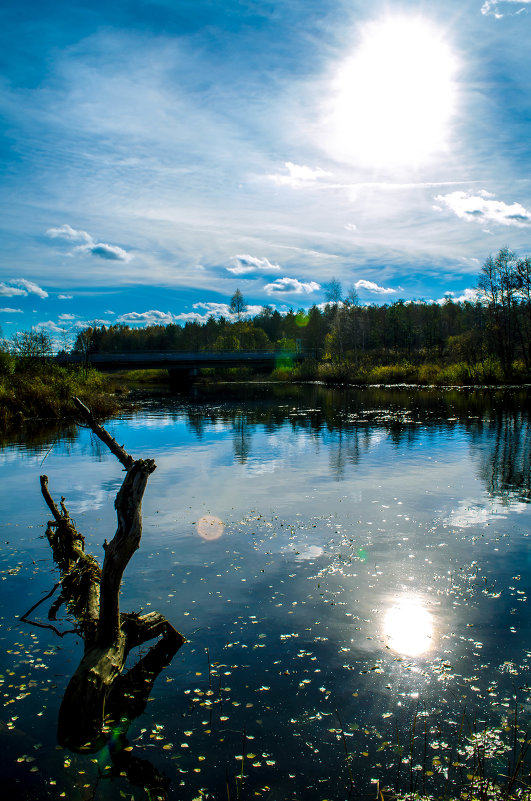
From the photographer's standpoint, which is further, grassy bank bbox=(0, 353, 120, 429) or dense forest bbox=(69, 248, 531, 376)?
dense forest bbox=(69, 248, 531, 376)

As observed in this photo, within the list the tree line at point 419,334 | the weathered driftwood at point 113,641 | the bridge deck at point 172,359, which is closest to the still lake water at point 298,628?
the weathered driftwood at point 113,641

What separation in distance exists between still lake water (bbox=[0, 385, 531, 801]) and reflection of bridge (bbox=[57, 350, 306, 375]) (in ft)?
293

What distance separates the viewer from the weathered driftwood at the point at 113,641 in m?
6.81

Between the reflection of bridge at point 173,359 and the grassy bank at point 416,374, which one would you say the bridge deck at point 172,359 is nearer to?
the reflection of bridge at point 173,359

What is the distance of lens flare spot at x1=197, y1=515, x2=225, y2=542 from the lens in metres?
14.2

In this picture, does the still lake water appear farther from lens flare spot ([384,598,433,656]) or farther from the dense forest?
the dense forest

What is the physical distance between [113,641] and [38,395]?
40393 millimetres

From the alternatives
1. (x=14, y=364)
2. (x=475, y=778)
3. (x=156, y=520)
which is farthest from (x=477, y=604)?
(x=14, y=364)

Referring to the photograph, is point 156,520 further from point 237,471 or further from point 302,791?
point 302,791

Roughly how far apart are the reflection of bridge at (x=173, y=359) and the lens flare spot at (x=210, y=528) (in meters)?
96.0

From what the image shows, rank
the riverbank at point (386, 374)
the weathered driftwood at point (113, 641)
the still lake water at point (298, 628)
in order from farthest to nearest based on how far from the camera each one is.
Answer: the riverbank at point (386, 374), the weathered driftwood at point (113, 641), the still lake water at point (298, 628)

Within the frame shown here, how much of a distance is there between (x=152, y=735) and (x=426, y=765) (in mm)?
3448

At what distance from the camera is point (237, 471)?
22.9 m

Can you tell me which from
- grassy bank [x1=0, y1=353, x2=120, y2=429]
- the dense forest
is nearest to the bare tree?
the dense forest
